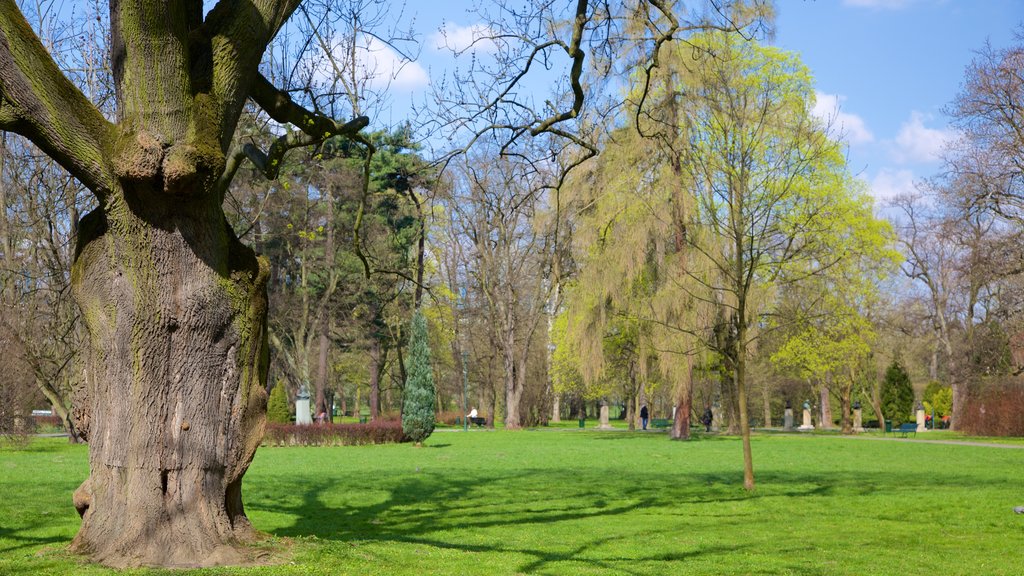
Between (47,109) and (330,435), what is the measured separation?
2419 cm

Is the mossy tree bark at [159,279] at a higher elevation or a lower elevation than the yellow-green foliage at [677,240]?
Answer: lower

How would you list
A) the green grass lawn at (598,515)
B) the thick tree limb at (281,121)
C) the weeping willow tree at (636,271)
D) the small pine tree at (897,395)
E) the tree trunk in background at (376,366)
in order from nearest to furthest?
the green grass lawn at (598,515), the thick tree limb at (281,121), the weeping willow tree at (636,271), the small pine tree at (897,395), the tree trunk in background at (376,366)

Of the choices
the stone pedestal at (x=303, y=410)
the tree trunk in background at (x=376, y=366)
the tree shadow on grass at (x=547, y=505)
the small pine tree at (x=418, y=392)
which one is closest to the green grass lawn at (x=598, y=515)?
the tree shadow on grass at (x=547, y=505)

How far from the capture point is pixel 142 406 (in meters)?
6.59

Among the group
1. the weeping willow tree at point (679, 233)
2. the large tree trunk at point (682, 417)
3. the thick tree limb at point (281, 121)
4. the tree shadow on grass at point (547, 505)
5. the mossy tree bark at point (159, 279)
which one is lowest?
the tree shadow on grass at point (547, 505)

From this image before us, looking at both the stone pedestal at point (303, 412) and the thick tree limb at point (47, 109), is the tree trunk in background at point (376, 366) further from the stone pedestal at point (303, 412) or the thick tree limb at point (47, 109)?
the thick tree limb at point (47, 109)

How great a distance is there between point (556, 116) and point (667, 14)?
4.56 feet

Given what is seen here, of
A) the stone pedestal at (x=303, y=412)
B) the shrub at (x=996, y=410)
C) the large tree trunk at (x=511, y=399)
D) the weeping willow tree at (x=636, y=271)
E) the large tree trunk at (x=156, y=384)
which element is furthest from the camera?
the large tree trunk at (x=511, y=399)

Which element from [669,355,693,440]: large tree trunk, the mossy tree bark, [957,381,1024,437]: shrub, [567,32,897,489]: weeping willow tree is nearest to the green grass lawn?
the mossy tree bark

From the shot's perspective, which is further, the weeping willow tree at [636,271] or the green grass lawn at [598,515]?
the weeping willow tree at [636,271]

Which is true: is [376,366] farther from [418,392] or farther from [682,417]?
[682,417]

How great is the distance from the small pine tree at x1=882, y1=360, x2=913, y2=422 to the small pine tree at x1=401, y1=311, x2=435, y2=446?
89.3ft

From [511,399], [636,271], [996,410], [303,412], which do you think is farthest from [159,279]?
[511,399]

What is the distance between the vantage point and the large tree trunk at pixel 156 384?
6512 mm
